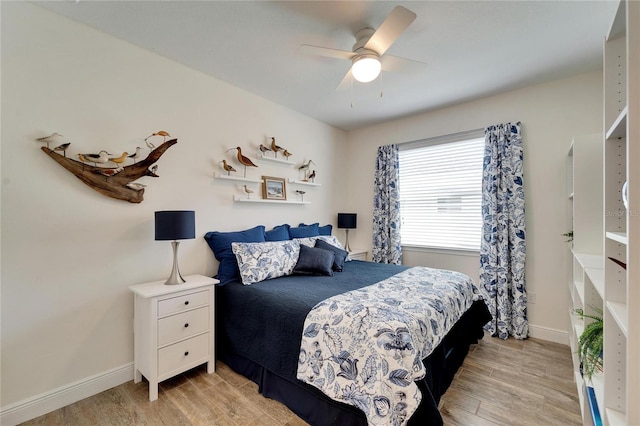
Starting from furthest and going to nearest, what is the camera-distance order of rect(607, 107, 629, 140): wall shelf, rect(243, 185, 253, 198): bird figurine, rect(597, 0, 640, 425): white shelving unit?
rect(243, 185, 253, 198): bird figurine, rect(607, 107, 629, 140): wall shelf, rect(597, 0, 640, 425): white shelving unit

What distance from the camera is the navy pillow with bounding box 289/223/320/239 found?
3.42 m

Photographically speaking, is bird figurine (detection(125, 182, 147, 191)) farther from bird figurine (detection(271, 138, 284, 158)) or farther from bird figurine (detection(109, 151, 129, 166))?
bird figurine (detection(271, 138, 284, 158))

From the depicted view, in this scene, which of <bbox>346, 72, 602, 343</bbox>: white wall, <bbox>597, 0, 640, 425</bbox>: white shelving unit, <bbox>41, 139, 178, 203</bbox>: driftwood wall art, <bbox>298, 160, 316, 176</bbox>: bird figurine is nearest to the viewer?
<bbox>597, 0, 640, 425</bbox>: white shelving unit

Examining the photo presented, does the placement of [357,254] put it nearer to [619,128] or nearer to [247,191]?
[247,191]

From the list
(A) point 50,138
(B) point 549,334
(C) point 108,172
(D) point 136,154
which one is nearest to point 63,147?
(A) point 50,138

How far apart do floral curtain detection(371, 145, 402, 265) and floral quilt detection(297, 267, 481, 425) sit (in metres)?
1.84

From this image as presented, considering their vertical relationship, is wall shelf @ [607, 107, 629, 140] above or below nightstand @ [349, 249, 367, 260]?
above

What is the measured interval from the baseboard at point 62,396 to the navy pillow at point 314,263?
1.60 metres

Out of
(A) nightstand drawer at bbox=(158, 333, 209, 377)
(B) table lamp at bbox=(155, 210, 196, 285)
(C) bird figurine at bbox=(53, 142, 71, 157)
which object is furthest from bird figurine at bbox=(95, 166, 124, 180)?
(A) nightstand drawer at bbox=(158, 333, 209, 377)

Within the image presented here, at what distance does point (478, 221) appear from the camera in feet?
10.9

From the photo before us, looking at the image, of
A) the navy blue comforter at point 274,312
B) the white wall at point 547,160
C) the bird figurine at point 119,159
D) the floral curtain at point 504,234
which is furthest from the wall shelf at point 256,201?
the floral curtain at point 504,234

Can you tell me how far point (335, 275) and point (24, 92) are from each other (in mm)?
2686

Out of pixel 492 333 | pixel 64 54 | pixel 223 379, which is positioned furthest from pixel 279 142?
pixel 492 333

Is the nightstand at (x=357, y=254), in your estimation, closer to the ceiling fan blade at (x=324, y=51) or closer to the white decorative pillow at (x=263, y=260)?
the white decorative pillow at (x=263, y=260)
